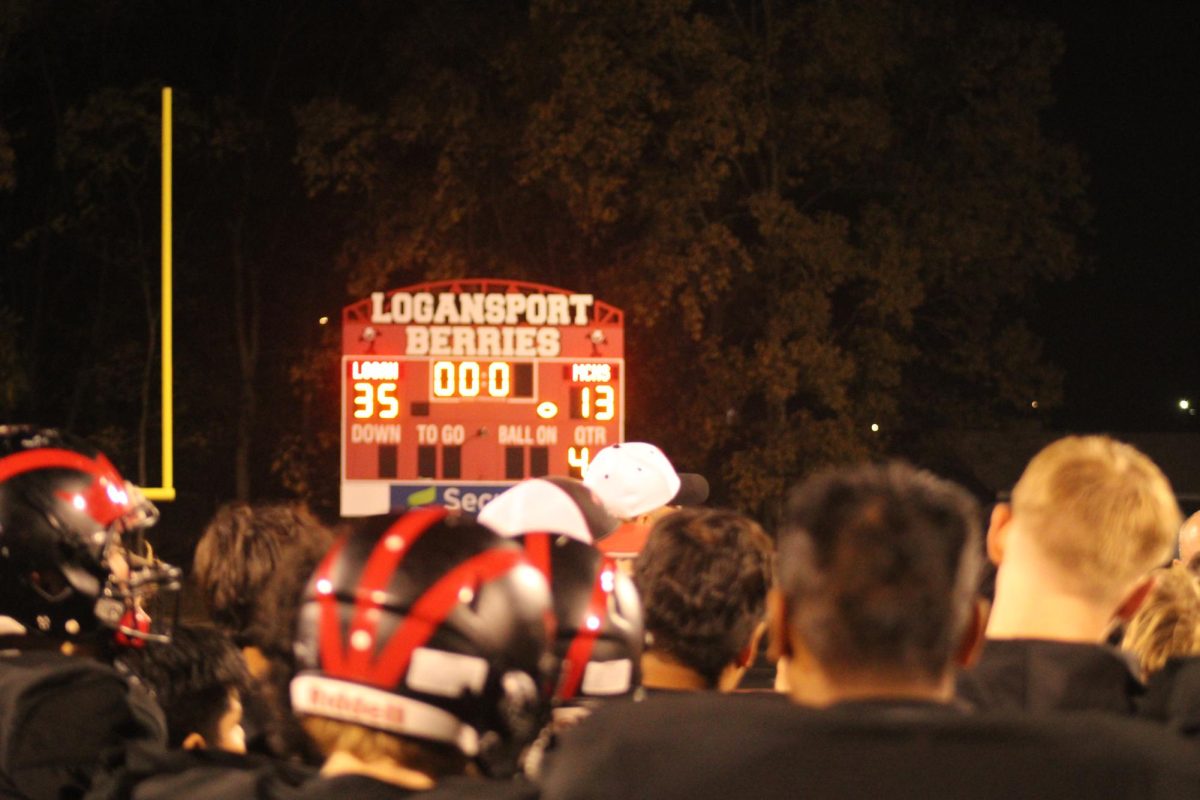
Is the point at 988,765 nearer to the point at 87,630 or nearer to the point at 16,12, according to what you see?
the point at 87,630

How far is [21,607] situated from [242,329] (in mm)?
25180

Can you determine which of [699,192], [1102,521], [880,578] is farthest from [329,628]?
[699,192]

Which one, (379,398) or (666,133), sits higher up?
(666,133)

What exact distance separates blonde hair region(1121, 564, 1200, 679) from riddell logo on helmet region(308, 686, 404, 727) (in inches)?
77.2

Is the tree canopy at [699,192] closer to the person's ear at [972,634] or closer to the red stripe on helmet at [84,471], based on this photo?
the red stripe on helmet at [84,471]

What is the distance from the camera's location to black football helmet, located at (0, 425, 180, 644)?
3061 mm

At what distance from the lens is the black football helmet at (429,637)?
212cm

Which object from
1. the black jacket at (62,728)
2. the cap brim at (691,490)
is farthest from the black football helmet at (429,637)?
A: the cap brim at (691,490)

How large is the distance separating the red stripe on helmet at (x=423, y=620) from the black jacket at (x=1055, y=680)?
855 millimetres

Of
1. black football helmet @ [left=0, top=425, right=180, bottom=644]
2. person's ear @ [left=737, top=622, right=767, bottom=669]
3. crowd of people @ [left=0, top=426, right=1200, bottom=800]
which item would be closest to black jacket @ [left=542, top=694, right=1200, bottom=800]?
crowd of people @ [left=0, top=426, right=1200, bottom=800]

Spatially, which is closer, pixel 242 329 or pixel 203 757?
pixel 203 757

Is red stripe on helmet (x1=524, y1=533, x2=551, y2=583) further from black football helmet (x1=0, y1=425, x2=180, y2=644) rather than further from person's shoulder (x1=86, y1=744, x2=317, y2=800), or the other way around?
black football helmet (x1=0, y1=425, x2=180, y2=644)

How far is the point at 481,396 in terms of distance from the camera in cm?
1628

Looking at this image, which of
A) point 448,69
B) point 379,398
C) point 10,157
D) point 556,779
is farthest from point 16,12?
point 556,779
